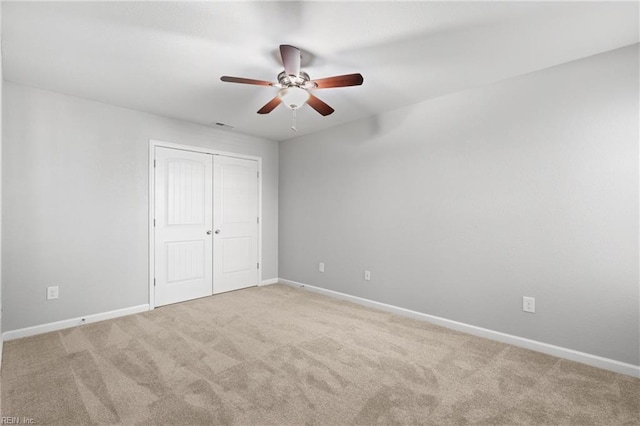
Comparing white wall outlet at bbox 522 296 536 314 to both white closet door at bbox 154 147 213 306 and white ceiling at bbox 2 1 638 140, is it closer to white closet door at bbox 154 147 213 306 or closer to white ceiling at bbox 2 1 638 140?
white ceiling at bbox 2 1 638 140

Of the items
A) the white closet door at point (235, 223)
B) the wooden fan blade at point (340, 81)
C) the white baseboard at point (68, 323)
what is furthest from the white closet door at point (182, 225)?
the wooden fan blade at point (340, 81)

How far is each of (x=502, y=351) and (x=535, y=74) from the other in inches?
94.9

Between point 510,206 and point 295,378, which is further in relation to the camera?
point 510,206

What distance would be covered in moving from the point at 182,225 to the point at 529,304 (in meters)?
3.95

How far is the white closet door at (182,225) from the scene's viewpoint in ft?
12.6

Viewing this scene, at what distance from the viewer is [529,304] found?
2682mm

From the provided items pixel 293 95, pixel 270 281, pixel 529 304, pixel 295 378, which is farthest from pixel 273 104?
pixel 270 281

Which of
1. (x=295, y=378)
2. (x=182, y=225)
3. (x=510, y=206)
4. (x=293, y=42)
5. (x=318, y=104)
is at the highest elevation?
(x=293, y=42)

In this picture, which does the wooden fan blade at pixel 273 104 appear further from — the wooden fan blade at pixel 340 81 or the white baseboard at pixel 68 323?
the white baseboard at pixel 68 323

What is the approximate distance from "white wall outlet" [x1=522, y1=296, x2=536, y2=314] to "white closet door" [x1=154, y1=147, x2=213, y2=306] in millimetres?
3737

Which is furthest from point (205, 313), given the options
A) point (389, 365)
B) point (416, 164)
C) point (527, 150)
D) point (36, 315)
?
point (527, 150)

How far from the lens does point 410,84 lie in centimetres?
293

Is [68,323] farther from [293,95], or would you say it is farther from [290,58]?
[290,58]

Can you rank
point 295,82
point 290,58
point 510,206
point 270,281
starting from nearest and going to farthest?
point 290,58, point 295,82, point 510,206, point 270,281
